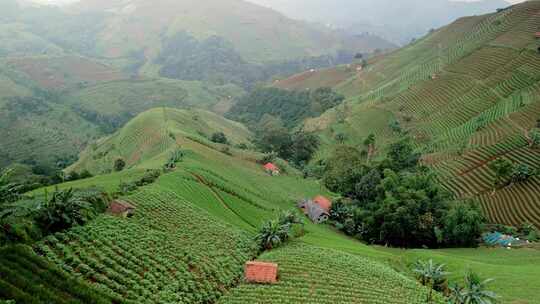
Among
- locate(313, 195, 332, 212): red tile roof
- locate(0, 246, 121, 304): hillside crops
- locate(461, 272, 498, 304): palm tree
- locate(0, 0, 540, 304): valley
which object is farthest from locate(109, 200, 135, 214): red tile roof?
locate(313, 195, 332, 212): red tile roof

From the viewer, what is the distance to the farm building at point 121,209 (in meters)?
31.6

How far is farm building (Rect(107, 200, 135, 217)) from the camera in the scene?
3156cm

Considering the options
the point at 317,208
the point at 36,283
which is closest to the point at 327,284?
the point at 36,283

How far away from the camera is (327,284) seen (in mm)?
28688

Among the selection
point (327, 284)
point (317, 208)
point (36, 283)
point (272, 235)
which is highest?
point (317, 208)

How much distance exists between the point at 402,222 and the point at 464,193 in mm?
21038

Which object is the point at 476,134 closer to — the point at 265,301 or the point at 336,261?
the point at 336,261

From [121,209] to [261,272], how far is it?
39.1 ft

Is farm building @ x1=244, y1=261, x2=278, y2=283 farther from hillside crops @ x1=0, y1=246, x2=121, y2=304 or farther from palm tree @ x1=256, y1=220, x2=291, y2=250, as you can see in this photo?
hillside crops @ x1=0, y1=246, x2=121, y2=304

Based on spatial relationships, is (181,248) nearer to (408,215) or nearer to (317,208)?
(408,215)

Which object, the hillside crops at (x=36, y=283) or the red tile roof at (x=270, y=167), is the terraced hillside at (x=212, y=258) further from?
the red tile roof at (x=270, y=167)

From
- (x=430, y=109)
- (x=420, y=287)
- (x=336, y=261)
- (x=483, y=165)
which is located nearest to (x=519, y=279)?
(x=420, y=287)

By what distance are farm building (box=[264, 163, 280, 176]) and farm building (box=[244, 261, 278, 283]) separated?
1842 inches

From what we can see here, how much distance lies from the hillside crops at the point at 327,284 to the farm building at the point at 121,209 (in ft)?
34.3
